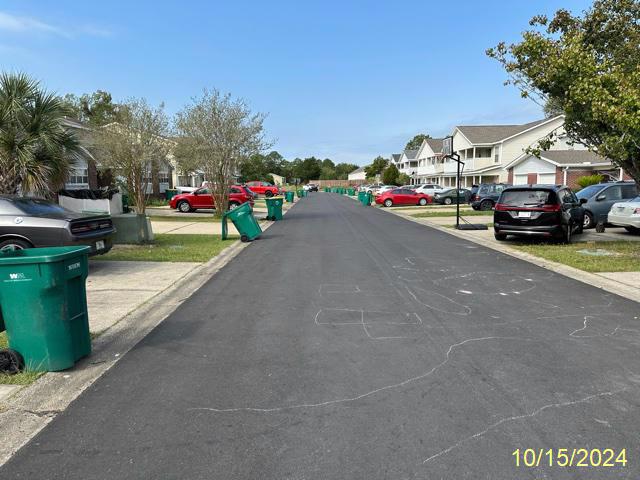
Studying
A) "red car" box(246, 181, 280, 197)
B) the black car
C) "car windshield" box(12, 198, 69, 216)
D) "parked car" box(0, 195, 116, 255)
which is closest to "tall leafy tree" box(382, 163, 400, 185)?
"red car" box(246, 181, 280, 197)

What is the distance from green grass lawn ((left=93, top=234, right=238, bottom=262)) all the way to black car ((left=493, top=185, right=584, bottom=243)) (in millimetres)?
7794

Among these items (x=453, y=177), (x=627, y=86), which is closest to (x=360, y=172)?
(x=453, y=177)

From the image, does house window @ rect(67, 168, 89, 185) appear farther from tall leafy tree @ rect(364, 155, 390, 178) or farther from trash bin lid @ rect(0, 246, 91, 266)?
tall leafy tree @ rect(364, 155, 390, 178)

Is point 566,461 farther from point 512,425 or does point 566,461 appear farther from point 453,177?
Answer: point 453,177

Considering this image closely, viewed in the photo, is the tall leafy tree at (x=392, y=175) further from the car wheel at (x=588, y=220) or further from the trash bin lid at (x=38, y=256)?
the trash bin lid at (x=38, y=256)

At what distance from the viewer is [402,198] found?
38.2 m

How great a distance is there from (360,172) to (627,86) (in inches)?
5292

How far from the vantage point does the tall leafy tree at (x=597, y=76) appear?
32.7 ft

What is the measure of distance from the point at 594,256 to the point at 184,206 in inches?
882

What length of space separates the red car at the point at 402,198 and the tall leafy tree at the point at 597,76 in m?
24.2

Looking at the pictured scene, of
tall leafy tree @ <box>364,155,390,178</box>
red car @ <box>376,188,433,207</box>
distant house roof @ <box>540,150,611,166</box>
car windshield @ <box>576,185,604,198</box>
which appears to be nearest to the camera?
car windshield @ <box>576,185,604,198</box>

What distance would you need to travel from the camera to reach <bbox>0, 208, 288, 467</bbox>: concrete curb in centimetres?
361

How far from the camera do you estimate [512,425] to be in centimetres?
355

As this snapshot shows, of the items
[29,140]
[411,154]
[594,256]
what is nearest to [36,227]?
[29,140]
